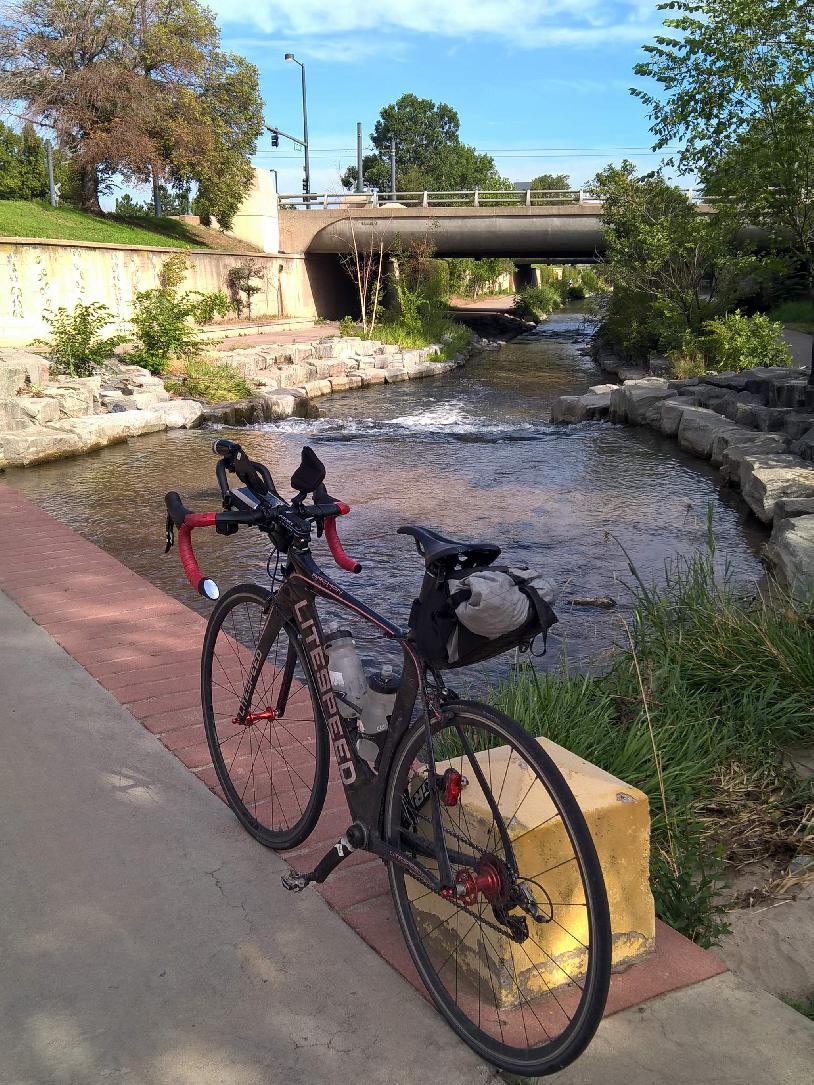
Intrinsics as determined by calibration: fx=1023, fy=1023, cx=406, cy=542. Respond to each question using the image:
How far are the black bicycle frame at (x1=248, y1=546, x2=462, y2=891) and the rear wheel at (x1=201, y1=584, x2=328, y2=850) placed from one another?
0.08 m

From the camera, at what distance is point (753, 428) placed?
43.5ft

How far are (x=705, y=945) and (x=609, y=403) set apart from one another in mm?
14749

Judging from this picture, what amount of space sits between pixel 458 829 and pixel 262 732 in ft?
4.58

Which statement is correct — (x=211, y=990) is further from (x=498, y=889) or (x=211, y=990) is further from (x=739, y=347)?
(x=739, y=347)

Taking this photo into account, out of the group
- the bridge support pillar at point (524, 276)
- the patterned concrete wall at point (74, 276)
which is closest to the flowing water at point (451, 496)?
the patterned concrete wall at point (74, 276)

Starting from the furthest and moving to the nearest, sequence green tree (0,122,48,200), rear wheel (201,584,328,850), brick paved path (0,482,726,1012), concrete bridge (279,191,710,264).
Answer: green tree (0,122,48,200) → concrete bridge (279,191,710,264) → rear wheel (201,584,328,850) → brick paved path (0,482,726,1012)

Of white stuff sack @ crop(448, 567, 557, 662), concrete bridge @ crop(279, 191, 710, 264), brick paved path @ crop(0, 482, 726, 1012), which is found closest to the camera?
white stuff sack @ crop(448, 567, 557, 662)

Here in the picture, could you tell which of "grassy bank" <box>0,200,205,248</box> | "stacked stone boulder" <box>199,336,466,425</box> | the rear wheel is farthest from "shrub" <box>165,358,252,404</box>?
the rear wheel

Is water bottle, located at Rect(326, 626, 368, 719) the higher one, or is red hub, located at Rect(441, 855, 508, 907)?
water bottle, located at Rect(326, 626, 368, 719)

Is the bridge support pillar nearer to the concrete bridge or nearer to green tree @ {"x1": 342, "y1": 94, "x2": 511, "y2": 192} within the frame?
green tree @ {"x1": 342, "y1": 94, "x2": 511, "y2": 192}

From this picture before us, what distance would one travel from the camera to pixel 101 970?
2609 millimetres

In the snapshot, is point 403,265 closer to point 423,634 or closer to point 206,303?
point 206,303

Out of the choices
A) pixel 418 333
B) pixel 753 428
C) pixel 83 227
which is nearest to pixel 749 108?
pixel 753 428

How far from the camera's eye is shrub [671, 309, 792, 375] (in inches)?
741
